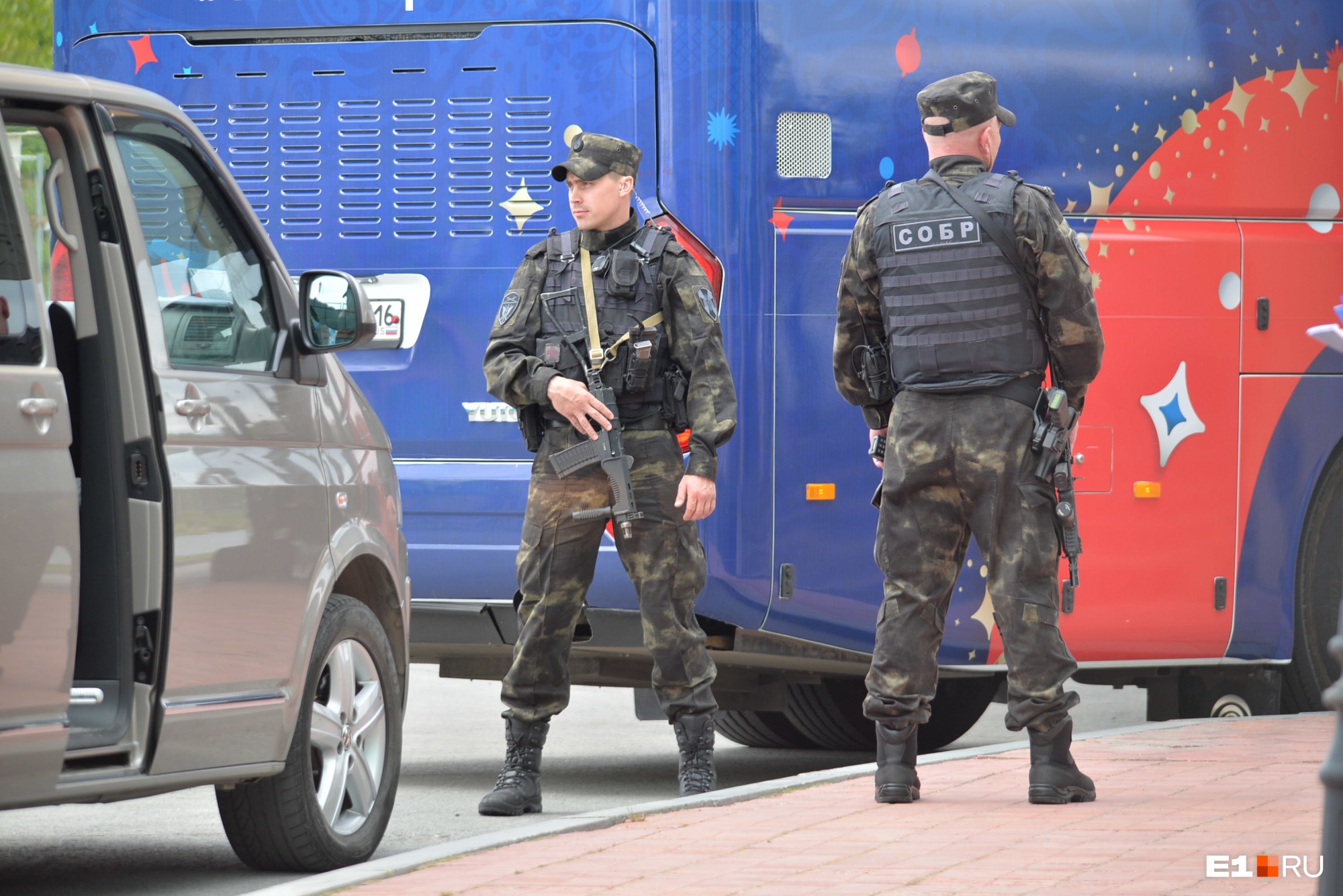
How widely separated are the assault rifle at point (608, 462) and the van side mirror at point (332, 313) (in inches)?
40.0

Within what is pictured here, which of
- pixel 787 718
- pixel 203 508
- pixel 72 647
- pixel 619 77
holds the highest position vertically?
pixel 619 77

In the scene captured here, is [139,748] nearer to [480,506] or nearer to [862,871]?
[862,871]

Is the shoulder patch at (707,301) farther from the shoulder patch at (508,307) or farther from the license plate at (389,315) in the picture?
the license plate at (389,315)

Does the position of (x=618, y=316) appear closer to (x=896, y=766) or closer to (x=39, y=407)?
(x=896, y=766)

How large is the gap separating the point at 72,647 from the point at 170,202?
A: 122 centimetres

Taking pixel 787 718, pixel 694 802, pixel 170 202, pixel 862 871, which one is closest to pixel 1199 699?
pixel 787 718

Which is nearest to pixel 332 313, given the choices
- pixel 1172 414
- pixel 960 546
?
pixel 960 546

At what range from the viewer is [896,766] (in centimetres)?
605

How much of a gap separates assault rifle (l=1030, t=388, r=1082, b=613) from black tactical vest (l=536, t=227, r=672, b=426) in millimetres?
1241

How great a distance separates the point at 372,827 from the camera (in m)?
5.73

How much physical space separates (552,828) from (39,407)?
6.01ft

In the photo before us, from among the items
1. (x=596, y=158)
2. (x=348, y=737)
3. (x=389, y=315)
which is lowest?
(x=348, y=737)

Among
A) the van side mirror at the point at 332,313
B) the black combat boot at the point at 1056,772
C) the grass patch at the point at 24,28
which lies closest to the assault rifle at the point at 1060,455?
the black combat boot at the point at 1056,772

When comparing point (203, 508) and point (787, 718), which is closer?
point (203, 508)
